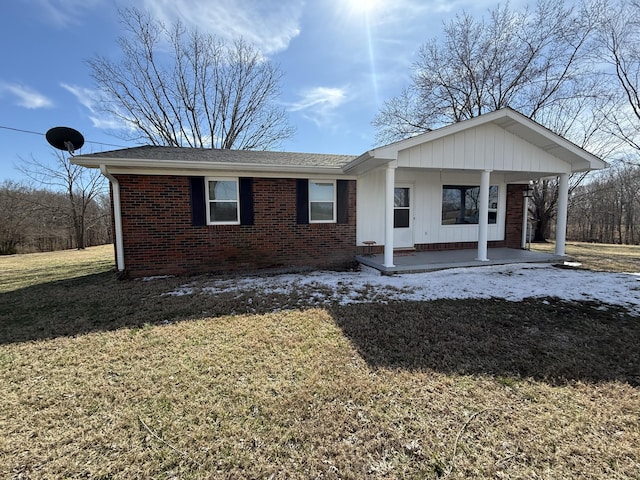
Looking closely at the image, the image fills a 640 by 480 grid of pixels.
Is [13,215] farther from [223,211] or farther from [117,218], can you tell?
[223,211]

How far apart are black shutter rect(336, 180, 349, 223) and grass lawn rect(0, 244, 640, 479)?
413 centimetres

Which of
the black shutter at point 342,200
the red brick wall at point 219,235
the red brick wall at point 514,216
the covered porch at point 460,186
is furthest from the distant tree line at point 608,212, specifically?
the red brick wall at point 219,235

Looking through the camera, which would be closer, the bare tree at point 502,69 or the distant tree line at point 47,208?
the bare tree at point 502,69

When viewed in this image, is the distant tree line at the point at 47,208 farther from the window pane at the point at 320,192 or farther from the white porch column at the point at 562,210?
the white porch column at the point at 562,210

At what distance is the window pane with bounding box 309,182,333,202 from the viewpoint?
8047 mm

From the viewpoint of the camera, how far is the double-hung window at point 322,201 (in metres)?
8.07

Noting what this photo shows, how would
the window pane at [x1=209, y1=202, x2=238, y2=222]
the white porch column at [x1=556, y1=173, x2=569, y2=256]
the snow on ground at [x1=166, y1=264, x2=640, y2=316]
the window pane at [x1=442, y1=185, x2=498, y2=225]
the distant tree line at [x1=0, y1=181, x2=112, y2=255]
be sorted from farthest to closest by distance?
the distant tree line at [x1=0, y1=181, x2=112, y2=255] < the window pane at [x1=442, y1=185, x2=498, y2=225] < the white porch column at [x1=556, y1=173, x2=569, y2=256] < the window pane at [x1=209, y1=202, x2=238, y2=222] < the snow on ground at [x1=166, y1=264, x2=640, y2=316]

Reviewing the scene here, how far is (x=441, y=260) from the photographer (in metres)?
7.62

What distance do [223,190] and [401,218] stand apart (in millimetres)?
5256

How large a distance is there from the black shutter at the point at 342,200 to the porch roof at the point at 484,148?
1.54 ft

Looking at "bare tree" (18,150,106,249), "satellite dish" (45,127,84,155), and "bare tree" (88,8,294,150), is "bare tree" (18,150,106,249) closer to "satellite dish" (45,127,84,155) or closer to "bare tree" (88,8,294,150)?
"bare tree" (88,8,294,150)

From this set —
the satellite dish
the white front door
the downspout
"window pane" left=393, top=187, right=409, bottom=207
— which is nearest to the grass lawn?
the downspout

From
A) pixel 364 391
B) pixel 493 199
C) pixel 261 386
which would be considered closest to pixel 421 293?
pixel 364 391

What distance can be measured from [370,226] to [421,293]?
3.45 m
